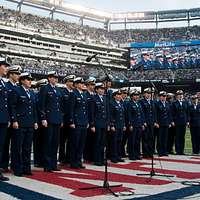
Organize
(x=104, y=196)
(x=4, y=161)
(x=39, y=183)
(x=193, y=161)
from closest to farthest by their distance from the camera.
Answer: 1. (x=104, y=196)
2. (x=39, y=183)
3. (x=4, y=161)
4. (x=193, y=161)

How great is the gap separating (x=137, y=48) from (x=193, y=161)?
4472 cm

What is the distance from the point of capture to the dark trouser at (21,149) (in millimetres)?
7582

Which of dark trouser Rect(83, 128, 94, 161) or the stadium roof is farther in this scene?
the stadium roof

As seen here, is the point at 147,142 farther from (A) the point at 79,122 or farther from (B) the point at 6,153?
(B) the point at 6,153

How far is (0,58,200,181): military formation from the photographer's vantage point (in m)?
7.69

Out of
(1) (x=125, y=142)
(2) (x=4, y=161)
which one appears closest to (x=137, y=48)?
(1) (x=125, y=142)

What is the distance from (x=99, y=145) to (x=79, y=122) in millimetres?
1006

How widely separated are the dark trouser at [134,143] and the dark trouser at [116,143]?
0.41 metres

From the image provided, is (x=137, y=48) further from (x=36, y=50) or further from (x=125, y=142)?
(x=125, y=142)

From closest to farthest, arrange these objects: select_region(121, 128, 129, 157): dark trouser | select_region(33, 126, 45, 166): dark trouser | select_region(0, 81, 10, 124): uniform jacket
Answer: select_region(0, 81, 10, 124): uniform jacket → select_region(33, 126, 45, 166): dark trouser → select_region(121, 128, 129, 157): dark trouser

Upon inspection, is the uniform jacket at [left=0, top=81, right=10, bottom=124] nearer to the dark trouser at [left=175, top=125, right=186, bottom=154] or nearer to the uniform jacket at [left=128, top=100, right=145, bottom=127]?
the uniform jacket at [left=128, top=100, right=145, bottom=127]

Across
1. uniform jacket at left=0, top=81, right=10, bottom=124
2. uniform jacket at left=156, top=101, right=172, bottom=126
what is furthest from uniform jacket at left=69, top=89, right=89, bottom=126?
uniform jacket at left=156, top=101, right=172, bottom=126

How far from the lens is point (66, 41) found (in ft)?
172

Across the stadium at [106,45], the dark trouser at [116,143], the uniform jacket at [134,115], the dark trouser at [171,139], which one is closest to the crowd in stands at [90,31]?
the stadium at [106,45]
